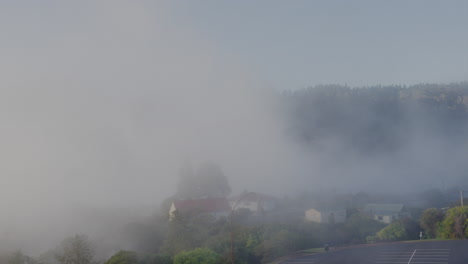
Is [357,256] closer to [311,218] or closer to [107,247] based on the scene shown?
[311,218]

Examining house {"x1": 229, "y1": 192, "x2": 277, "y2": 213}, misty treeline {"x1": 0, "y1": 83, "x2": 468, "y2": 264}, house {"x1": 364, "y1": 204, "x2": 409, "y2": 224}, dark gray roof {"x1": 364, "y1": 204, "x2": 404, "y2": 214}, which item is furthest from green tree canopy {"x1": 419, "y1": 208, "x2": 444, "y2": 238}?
house {"x1": 229, "y1": 192, "x2": 277, "y2": 213}

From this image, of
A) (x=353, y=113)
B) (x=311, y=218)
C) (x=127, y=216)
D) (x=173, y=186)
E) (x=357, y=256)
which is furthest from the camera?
(x=353, y=113)

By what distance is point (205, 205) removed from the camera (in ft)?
158

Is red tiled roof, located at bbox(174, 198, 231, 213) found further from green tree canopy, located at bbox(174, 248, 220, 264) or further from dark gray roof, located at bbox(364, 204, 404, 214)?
Result: green tree canopy, located at bbox(174, 248, 220, 264)

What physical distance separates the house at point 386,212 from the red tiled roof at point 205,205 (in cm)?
1464

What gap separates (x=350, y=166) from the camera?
9456cm

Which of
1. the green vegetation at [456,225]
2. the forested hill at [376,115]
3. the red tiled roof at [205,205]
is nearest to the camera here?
the green vegetation at [456,225]

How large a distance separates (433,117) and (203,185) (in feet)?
260

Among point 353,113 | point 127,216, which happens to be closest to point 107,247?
point 127,216

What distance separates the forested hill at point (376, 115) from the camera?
111 metres

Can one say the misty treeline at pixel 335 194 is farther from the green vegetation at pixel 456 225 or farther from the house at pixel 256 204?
the house at pixel 256 204

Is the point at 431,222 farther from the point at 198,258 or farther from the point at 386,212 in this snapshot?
the point at 198,258

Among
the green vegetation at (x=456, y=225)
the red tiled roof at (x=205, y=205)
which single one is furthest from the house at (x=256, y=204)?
the green vegetation at (x=456, y=225)

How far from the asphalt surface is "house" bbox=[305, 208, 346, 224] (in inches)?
340
